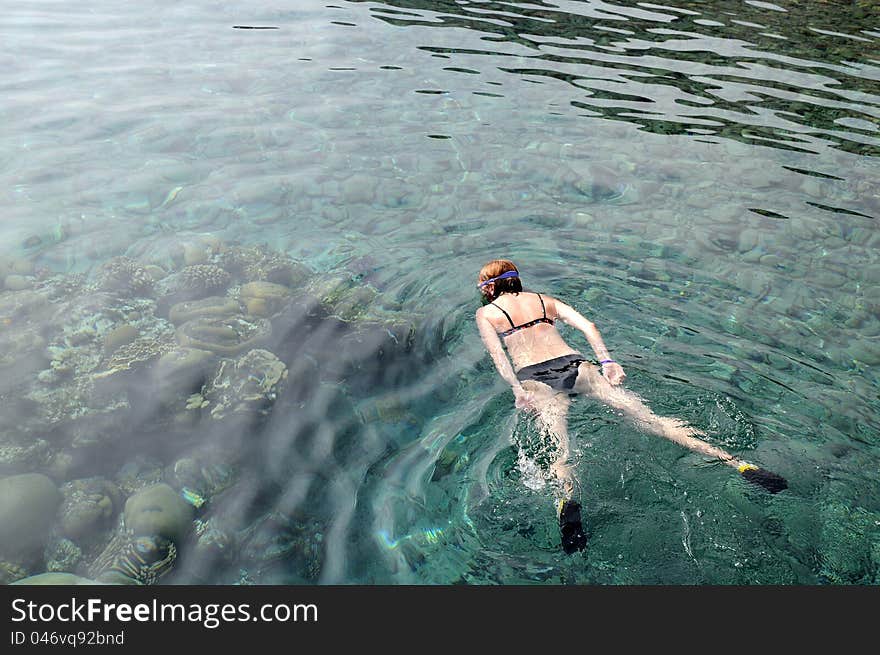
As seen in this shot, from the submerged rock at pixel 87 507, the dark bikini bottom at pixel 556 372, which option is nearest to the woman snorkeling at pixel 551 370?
the dark bikini bottom at pixel 556 372

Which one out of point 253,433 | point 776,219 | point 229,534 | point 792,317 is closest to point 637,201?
point 776,219

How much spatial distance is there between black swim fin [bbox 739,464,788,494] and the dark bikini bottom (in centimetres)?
174

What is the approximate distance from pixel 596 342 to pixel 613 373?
408mm

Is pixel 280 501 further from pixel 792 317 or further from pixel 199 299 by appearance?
pixel 792 317

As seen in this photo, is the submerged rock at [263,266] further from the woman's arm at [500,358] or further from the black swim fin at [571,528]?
the black swim fin at [571,528]

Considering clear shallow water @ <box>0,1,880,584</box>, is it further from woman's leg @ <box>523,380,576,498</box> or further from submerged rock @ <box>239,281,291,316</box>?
submerged rock @ <box>239,281,291,316</box>

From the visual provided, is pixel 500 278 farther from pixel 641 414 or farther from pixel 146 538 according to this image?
pixel 146 538

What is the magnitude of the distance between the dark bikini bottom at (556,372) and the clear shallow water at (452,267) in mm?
320

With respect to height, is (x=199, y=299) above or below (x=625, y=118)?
below

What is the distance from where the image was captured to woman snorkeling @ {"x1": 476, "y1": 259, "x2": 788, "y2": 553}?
5.90 meters

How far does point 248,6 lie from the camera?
61.4 feet

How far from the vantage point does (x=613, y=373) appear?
6.52 metres
